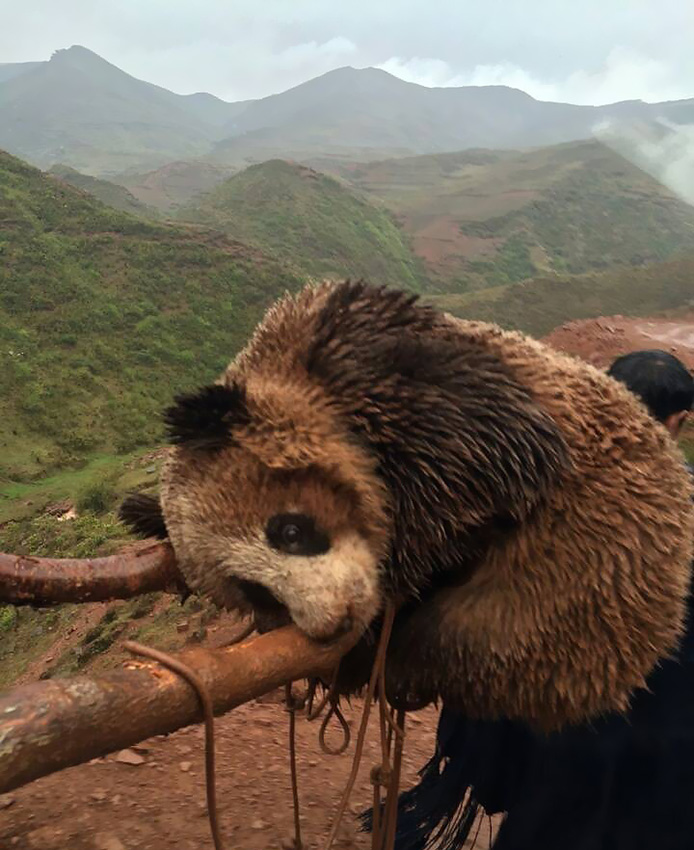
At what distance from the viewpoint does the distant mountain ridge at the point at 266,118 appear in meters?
95.1

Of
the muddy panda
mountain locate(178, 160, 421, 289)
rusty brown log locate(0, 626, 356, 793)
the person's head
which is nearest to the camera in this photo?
rusty brown log locate(0, 626, 356, 793)

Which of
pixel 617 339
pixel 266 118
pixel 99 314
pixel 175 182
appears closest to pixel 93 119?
pixel 266 118

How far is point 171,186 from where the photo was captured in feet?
189

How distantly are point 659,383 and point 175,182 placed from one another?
209 feet

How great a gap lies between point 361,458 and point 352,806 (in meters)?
2.37

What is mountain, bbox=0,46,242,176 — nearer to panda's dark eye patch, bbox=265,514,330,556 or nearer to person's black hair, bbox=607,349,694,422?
person's black hair, bbox=607,349,694,422

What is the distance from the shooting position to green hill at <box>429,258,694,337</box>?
27125 millimetres

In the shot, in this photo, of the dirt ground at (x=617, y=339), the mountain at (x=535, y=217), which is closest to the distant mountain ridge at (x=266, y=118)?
the mountain at (x=535, y=217)

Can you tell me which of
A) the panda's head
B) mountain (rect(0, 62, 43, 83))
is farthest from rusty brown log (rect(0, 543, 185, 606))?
mountain (rect(0, 62, 43, 83))

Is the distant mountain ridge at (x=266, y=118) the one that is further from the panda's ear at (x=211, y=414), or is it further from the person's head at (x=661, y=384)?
the panda's ear at (x=211, y=414)

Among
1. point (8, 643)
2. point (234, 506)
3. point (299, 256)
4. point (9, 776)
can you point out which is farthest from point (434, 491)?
point (299, 256)

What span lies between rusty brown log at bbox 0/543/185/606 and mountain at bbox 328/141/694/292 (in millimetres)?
38214

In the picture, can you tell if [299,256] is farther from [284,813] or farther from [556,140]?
[556,140]

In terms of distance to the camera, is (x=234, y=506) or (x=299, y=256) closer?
(x=234, y=506)
